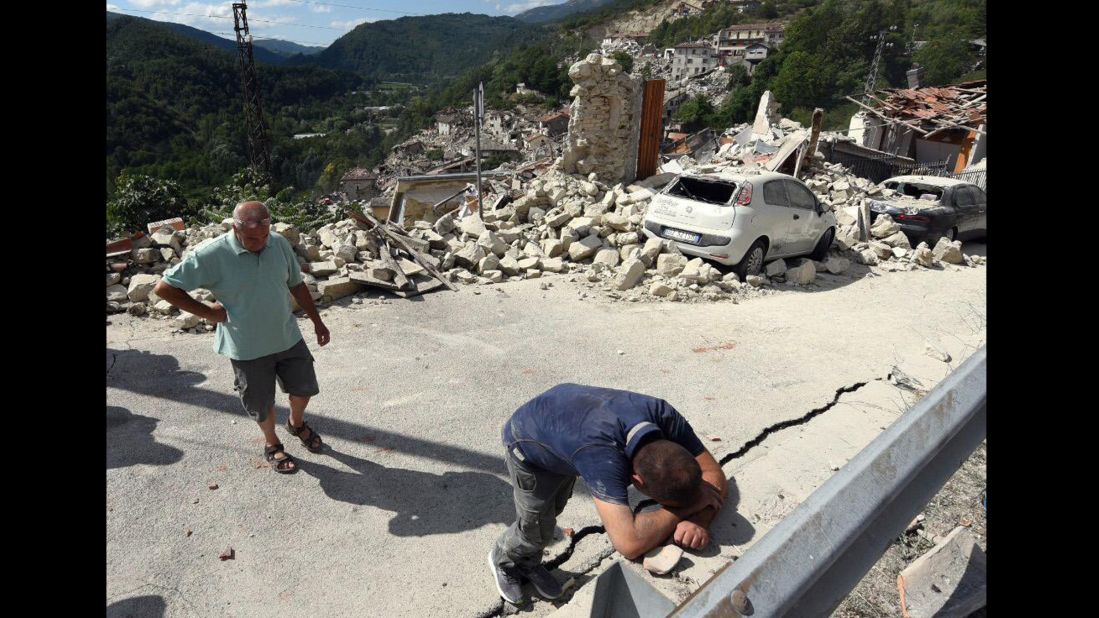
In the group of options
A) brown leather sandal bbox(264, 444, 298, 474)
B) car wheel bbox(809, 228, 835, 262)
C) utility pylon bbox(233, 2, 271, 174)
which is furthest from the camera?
utility pylon bbox(233, 2, 271, 174)

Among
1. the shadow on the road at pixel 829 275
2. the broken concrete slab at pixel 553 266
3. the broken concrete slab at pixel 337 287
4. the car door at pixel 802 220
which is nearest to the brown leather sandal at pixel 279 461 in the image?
the broken concrete slab at pixel 337 287

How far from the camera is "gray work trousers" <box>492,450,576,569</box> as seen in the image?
9.33 ft

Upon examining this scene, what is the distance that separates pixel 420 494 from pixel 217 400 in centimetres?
238

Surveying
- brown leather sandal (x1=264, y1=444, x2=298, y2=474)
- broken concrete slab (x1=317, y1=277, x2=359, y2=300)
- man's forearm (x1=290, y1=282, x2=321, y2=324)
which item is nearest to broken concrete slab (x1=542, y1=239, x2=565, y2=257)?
broken concrete slab (x1=317, y1=277, x2=359, y2=300)

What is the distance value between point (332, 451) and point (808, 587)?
3.98 meters

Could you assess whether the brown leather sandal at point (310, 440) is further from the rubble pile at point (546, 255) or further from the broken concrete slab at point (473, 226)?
the broken concrete slab at point (473, 226)

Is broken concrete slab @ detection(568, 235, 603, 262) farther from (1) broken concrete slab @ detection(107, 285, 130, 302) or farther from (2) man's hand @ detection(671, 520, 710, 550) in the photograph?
(2) man's hand @ detection(671, 520, 710, 550)

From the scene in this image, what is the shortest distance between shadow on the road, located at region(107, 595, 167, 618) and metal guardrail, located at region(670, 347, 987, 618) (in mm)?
3173

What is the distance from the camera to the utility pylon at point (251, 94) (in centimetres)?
2909

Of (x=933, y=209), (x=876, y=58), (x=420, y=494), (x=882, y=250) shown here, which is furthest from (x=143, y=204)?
(x=876, y=58)

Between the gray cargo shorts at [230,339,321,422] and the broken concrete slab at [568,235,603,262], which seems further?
the broken concrete slab at [568,235,603,262]

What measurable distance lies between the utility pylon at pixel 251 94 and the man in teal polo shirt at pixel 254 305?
1227 inches
